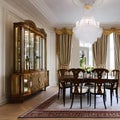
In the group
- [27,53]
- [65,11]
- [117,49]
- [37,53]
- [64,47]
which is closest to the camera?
[27,53]

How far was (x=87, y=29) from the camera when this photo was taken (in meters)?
7.71

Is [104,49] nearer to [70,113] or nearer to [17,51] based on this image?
[17,51]

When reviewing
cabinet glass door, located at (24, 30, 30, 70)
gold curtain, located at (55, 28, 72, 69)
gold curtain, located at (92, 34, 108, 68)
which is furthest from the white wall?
gold curtain, located at (92, 34, 108, 68)

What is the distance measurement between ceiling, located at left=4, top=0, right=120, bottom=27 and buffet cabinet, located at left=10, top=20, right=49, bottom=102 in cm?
65

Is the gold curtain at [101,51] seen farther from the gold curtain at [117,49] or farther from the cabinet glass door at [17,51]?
the cabinet glass door at [17,51]

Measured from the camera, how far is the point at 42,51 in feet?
29.8

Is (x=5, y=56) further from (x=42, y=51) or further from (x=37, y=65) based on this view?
(x=42, y=51)

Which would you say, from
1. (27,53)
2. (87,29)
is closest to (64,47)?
(87,29)

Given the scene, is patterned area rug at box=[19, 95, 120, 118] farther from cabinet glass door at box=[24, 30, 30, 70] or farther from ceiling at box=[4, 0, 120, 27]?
ceiling at box=[4, 0, 120, 27]

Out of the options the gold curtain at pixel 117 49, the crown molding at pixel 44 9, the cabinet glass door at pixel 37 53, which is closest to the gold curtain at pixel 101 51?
the gold curtain at pixel 117 49

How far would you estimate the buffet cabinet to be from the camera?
6.35m

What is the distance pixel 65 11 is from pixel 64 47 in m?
2.70

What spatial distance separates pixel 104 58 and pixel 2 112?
725 cm

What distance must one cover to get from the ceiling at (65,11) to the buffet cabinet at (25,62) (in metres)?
0.65
